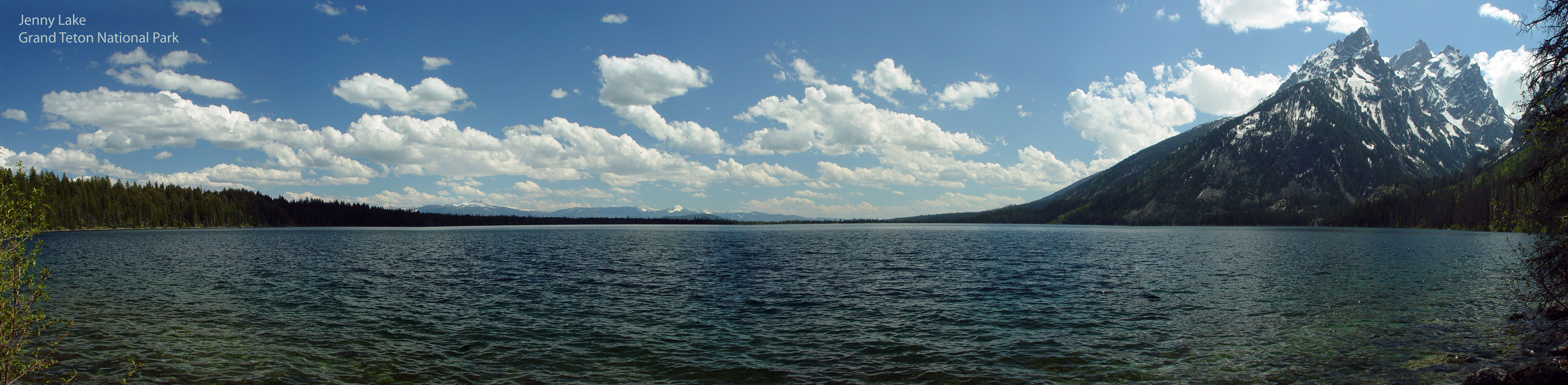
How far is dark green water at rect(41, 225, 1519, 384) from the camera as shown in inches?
960

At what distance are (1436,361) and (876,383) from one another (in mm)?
23191

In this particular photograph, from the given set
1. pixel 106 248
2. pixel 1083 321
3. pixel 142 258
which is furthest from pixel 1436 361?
pixel 106 248

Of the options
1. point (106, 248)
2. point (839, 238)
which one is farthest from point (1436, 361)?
point (106, 248)

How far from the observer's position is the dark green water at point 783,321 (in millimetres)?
24391

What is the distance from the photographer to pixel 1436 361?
2500 centimetres

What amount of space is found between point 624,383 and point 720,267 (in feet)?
156

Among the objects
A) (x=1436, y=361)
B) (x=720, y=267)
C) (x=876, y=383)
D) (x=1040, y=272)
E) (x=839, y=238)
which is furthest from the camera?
(x=839, y=238)

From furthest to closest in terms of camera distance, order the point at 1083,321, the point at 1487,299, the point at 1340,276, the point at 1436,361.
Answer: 1. the point at 1340,276
2. the point at 1487,299
3. the point at 1083,321
4. the point at 1436,361

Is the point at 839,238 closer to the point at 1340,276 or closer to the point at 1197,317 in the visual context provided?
the point at 1340,276

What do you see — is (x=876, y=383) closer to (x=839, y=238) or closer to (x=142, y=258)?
(x=142, y=258)

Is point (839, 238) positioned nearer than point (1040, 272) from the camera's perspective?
No

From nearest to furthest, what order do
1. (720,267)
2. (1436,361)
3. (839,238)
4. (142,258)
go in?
(1436,361)
(720,267)
(142,258)
(839,238)

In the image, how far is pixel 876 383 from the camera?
22.6 meters

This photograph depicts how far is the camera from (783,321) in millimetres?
34656
